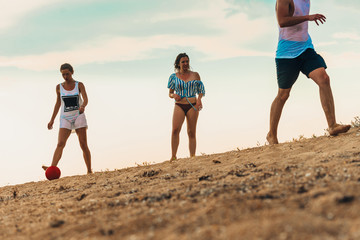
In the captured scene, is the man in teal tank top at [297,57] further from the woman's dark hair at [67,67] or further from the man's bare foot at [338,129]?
the woman's dark hair at [67,67]

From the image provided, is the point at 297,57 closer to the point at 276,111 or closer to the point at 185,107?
the point at 276,111

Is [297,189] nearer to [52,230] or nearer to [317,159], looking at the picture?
[317,159]

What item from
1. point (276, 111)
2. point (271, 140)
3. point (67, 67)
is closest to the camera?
point (276, 111)

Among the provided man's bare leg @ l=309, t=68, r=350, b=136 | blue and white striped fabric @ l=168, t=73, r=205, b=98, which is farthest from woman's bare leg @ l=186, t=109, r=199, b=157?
man's bare leg @ l=309, t=68, r=350, b=136

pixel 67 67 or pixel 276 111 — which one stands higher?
pixel 67 67

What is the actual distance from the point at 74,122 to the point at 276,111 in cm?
432

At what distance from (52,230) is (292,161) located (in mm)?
3012

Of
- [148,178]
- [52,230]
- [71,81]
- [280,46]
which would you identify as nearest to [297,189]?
[52,230]

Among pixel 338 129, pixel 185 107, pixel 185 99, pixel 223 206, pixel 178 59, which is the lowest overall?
pixel 223 206

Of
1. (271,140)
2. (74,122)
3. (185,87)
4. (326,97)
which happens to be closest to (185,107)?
(185,87)

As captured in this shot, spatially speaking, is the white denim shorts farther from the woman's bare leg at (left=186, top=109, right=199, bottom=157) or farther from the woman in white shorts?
the woman's bare leg at (left=186, top=109, right=199, bottom=157)

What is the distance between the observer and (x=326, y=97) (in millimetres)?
6422

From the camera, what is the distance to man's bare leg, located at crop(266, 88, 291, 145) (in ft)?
22.5

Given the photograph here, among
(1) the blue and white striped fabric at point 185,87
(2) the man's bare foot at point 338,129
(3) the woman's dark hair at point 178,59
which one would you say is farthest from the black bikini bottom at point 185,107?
(2) the man's bare foot at point 338,129
